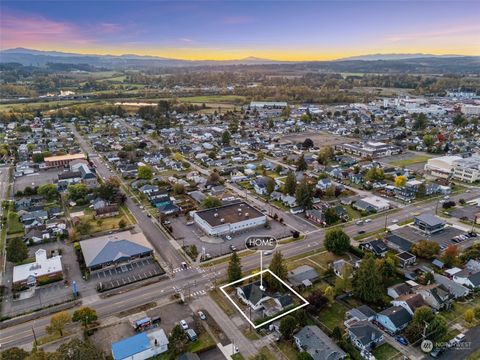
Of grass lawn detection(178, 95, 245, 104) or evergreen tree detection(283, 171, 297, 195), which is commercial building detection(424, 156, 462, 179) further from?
grass lawn detection(178, 95, 245, 104)

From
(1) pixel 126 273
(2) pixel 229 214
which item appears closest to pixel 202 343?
(1) pixel 126 273

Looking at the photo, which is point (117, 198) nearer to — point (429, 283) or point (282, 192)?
point (282, 192)

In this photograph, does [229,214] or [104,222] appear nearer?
[229,214]

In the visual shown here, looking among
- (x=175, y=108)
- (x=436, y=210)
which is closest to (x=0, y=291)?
(x=436, y=210)

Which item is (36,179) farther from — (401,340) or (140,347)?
(401,340)

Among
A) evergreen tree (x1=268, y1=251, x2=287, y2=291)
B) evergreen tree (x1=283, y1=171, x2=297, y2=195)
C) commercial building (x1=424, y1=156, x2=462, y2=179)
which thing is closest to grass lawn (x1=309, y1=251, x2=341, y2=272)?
evergreen tree (x1=268, y1=251, x2=287, y2=291)

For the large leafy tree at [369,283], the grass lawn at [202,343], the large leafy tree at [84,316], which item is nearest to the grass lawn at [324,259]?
the large leafy tree at [369,283]
